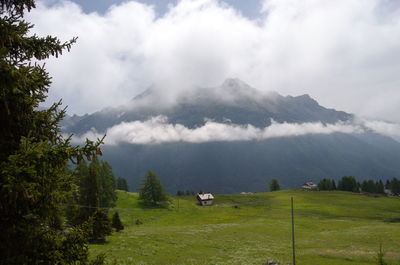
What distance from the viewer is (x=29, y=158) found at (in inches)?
281

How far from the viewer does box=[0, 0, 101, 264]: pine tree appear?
7254mm

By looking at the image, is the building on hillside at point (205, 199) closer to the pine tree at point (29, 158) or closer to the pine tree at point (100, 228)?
the pine tree at point (100, 228)

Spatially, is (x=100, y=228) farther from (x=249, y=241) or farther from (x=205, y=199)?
(x=205, y=199)

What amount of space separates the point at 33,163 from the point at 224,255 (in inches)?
1580

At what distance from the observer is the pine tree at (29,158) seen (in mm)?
7254

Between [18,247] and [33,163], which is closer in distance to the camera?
[33,163]

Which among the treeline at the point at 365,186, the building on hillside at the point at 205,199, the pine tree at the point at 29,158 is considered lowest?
the building on hillside at the point at 205,199

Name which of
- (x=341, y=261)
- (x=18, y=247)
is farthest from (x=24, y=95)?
(x=341, y=261)

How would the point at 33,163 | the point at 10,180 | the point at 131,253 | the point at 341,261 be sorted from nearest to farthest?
1. the point at 10,180
2. the point at 33,163
3. the point at 341,261
4. the point at 131,253

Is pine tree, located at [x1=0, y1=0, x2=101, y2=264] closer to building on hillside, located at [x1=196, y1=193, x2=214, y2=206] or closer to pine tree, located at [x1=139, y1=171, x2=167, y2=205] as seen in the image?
pine tree, located at [x1=139, y1=171, x2=167, y2=205]

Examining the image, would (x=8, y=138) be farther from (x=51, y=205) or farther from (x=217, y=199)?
(x=217, y=199)

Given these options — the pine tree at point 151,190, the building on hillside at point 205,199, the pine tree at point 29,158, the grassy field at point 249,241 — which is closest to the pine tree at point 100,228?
the grassy field at point 249,241

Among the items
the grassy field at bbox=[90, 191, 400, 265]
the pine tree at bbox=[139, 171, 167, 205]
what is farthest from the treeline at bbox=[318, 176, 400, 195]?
the pine tree at bbox=[139, 171, 167, 205]

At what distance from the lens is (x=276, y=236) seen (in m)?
60.8
